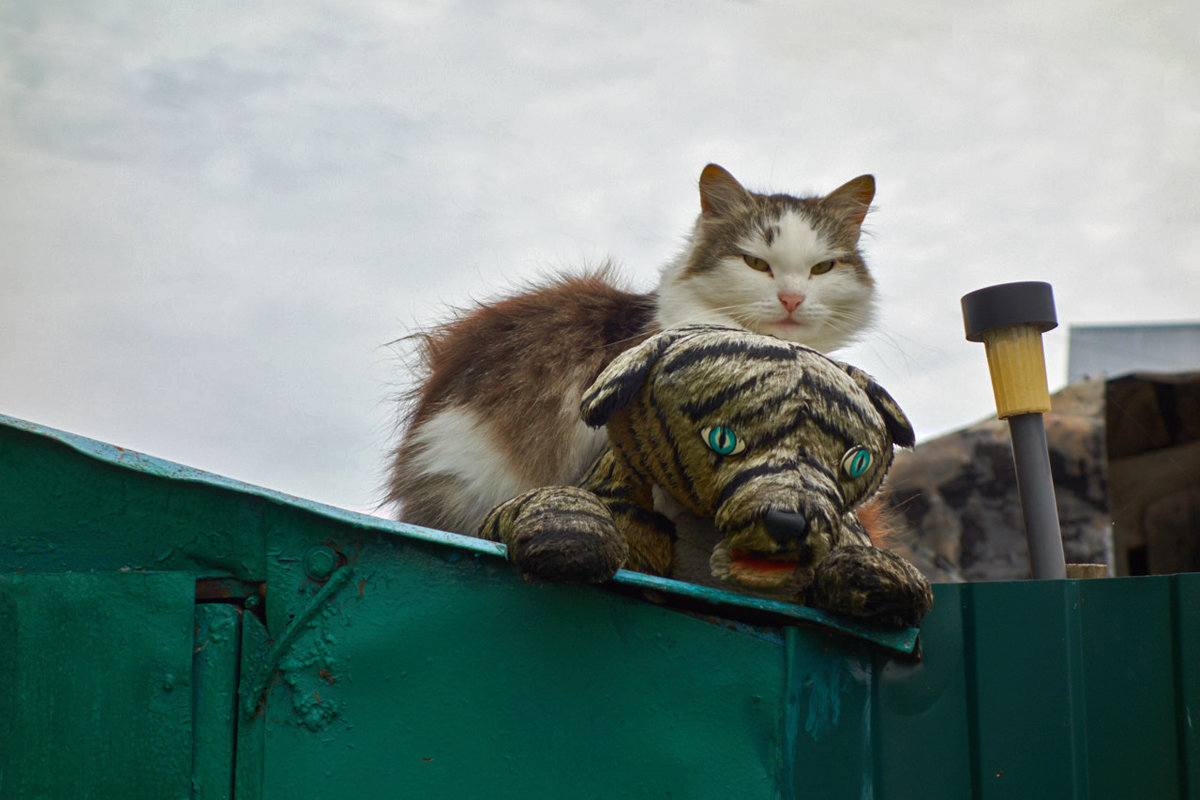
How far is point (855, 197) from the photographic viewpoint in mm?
1828

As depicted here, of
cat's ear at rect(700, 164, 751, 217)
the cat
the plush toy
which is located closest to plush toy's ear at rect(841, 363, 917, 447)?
the plush toy

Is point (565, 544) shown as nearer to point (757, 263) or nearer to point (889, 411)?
point (889, 411)

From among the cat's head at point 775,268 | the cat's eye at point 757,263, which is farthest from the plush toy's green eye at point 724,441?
the cat's eye at point 757,263

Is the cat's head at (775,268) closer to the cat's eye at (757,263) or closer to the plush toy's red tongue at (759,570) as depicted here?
the cat's eye at (757,263)

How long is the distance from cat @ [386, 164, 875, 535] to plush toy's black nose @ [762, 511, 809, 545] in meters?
0.49

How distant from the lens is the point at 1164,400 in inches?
168

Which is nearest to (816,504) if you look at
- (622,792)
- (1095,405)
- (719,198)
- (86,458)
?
(622,792)

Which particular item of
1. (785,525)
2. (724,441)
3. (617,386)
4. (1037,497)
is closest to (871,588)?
(785,525)

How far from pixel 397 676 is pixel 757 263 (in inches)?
39.8

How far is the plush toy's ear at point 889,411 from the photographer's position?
41.7 inches

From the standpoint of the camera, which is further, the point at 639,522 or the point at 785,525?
the point at 639,522

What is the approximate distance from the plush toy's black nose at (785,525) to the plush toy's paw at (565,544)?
0.15 m

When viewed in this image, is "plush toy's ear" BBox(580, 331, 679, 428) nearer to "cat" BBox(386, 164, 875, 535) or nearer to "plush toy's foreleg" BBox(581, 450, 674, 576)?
"plush toy's foreleg" BBox(581, 450, 674, 576)

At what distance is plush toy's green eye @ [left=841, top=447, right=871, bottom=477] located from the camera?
99cm
